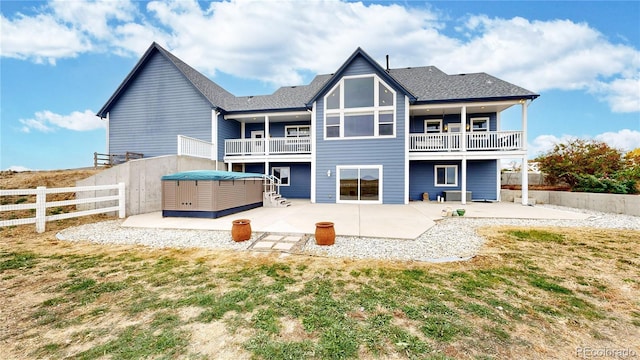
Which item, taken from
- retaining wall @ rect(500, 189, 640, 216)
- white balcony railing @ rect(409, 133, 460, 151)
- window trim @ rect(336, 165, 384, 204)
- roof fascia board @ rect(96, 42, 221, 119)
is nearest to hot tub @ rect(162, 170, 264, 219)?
window trim @ rect(336, 165, 384, 204)

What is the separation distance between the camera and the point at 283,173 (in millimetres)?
17453

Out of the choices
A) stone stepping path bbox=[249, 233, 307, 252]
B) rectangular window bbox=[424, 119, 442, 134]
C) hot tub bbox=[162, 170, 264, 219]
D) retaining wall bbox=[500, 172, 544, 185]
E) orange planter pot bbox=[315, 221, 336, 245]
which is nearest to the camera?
stone stepping path bbox=[249, 233, 307, 252]

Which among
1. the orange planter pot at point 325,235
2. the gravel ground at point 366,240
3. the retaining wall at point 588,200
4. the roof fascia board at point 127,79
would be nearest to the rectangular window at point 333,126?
the gravel ground at point 366,240

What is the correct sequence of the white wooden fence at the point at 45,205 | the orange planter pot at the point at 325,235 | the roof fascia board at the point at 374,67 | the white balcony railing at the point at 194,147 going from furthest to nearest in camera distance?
the roof fascia board at the point at 374,67
the white balcony railing at the point at 194,147
the white wooden fence at the point at 45,205
the orange planter pot at the point at 325,235

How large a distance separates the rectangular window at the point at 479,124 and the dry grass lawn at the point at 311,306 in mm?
11556

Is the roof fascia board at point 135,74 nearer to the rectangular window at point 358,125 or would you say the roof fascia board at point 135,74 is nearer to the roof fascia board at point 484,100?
the rectangular window at point 358,125

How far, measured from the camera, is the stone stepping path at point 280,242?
6.07 metres

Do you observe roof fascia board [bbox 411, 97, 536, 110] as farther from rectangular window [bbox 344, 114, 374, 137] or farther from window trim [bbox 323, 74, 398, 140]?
rectangular window [bbox 344, 114, 374, 137]

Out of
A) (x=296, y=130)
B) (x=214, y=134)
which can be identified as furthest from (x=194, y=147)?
(x=296, y=130)

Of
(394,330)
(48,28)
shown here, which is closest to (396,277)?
(394,330)

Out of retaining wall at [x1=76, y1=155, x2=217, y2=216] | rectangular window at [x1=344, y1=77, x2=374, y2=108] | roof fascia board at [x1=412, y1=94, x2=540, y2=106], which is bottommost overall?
retaining wall at [x1=76, y1=155, x2=217, y2=216]

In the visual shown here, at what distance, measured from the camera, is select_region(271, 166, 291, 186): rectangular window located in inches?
683

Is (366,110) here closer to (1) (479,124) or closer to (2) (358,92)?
(2) (358,92)

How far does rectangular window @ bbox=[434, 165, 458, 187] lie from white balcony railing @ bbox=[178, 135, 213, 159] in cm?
1405
